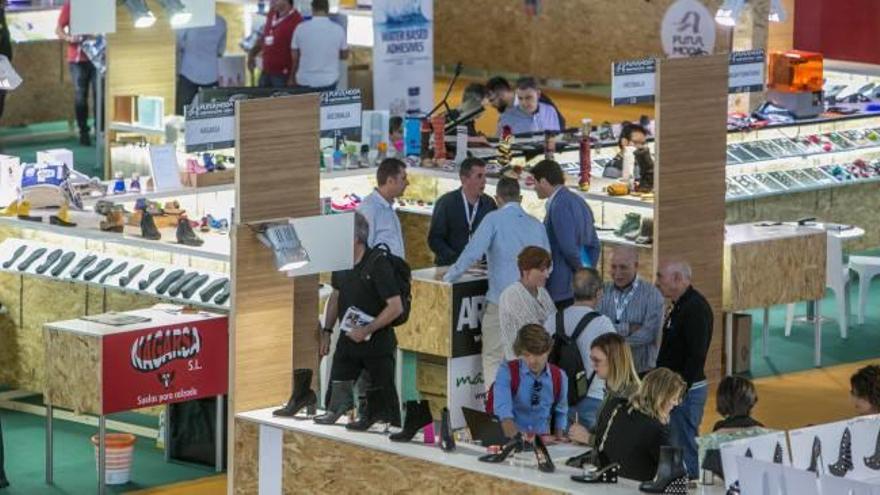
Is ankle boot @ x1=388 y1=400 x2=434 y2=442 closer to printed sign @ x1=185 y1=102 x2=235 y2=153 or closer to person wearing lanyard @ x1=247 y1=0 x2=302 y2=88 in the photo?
printed sign @ x1=185 y1=102 x2=235 y2=153

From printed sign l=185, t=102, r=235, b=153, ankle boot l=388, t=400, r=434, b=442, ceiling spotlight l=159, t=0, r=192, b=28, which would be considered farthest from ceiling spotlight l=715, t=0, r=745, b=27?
ankle boot l=388, t=400, r=434, b=442

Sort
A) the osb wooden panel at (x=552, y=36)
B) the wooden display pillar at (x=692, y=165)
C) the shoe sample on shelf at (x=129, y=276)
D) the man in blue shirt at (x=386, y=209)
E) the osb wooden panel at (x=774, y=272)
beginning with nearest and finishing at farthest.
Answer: the man in blue shirt at (x=386, y=209), the wooden display pillar at (x=692, y=165), the shoe sample on shelf at (x=129, y=276), the osb wooden panel at (x=774, y=272), the osb wooden panel at (x=552, y=36)

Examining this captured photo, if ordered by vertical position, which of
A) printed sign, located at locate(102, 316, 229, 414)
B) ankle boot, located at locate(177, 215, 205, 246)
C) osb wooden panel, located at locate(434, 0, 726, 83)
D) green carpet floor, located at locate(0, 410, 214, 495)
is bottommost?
green carpet floor, located at locate(0, 410, 214, 495)

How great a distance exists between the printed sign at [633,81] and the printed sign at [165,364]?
3.01 m

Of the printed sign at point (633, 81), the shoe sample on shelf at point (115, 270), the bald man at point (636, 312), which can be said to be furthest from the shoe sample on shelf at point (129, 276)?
the bald man at point (636, 312)

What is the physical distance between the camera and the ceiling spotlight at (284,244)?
35.3 feet

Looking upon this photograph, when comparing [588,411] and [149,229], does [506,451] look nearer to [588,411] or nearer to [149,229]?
[588,411]

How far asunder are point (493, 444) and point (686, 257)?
4.27 metres

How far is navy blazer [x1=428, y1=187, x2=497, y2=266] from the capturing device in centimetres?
1432

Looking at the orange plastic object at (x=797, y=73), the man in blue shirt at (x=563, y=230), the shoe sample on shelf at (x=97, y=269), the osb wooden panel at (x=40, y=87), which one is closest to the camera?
the man in blue shirt at (x=563, y=230)

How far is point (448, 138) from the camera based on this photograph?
16984 millimetres

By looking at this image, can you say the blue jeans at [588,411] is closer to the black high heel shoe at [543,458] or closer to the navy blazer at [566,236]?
the black high heel shoe at [543,458]

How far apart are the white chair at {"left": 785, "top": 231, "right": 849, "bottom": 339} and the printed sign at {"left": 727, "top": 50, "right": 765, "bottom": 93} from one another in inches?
48.0

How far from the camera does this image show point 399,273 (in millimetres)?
12391
